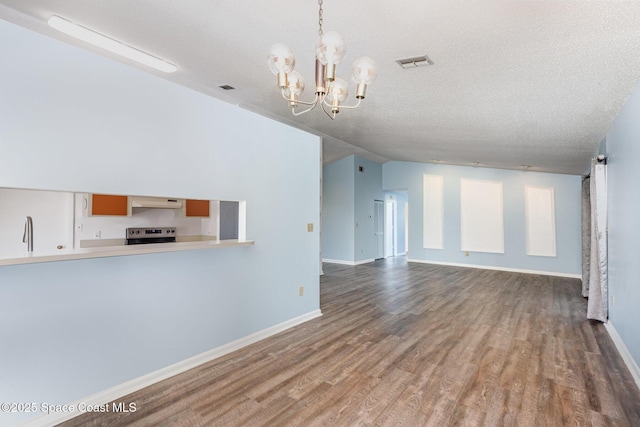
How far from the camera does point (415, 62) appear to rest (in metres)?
2.80

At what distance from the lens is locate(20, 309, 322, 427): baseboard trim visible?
2166 millimetres

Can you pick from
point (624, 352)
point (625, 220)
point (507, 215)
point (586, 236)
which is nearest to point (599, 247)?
point (625, 220)

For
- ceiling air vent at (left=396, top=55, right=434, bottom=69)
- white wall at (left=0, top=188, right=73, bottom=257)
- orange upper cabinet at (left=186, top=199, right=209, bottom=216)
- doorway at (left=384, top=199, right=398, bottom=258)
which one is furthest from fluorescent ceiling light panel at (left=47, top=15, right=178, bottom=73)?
doorway at (left=384, top=199, right=398, bottom=258)

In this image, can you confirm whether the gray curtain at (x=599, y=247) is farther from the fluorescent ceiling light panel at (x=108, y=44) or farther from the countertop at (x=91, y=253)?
the fluorescent ceiling light panel at (x=108, y=44)

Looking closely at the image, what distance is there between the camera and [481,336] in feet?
12.7

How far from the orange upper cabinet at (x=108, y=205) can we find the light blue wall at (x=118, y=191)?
198 cm

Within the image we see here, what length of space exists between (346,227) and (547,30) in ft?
25.2

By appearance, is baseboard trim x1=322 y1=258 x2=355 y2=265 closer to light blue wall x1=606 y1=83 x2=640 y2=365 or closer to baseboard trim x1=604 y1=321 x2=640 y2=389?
baseboard trim x1=604 y1=321 x2=640 y2=389

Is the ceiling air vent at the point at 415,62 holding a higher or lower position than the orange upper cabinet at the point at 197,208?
higher

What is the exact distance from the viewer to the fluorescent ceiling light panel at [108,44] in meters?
2.77

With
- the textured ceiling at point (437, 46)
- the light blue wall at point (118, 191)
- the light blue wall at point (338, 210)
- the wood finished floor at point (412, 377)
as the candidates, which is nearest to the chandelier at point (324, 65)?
the textured ceiling at point (437, 46)

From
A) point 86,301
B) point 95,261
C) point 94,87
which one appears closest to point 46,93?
point 94,87

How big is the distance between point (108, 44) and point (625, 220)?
5.29 metres

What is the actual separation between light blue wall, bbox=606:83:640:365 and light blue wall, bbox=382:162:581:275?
457 centimetres
